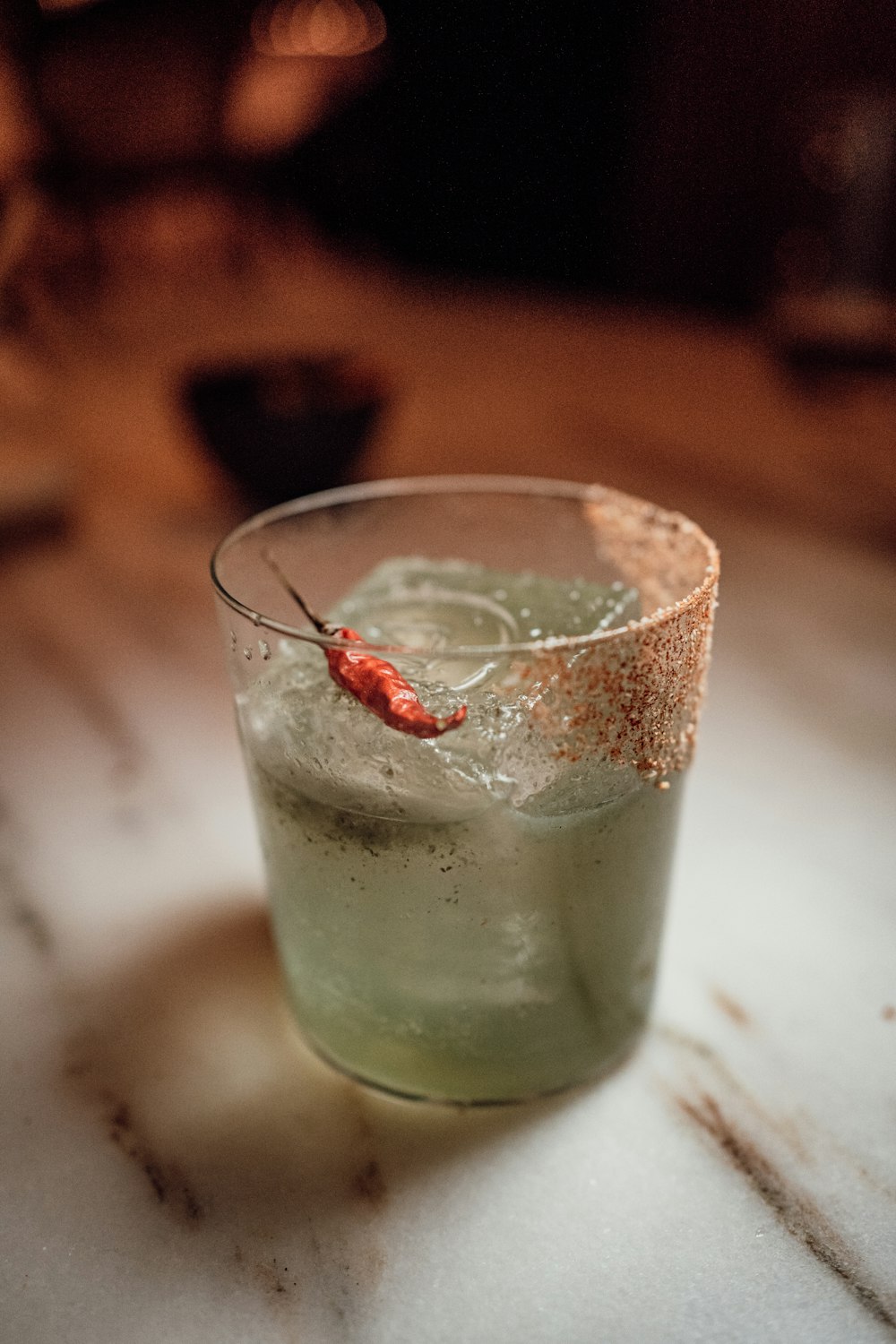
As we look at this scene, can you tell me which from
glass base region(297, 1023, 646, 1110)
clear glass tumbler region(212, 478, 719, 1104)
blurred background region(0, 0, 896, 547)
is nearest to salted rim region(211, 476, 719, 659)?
clear glass tumbler region(212, 478, 719, 1104)

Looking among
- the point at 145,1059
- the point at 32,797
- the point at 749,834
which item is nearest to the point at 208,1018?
the point at 145,1059

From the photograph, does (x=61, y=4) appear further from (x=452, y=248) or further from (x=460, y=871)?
(x=460, y=871)

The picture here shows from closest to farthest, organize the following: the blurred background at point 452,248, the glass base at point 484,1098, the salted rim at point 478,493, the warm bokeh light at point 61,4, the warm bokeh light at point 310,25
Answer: the salted rim at point 478,493 → the glass base at point 484,1098 → the blurred background at point 452,248 → the warm bokeh light at point 61,4 → the warm bokeh light at point 310,25

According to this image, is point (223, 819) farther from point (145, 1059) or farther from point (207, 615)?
point (207, 615)

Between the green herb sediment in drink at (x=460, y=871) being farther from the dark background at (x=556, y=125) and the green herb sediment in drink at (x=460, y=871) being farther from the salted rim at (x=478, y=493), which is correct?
the dark background at (x=556, y=125)

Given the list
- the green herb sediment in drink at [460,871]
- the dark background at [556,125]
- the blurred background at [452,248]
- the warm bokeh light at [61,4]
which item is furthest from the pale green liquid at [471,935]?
the warm bokeh light at [61,4]

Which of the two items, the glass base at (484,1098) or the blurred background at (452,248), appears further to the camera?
the blurred background at (452,248)

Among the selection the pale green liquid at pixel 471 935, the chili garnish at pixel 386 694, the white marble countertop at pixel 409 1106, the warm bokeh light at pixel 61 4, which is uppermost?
the warm bokeh light at pixel 61 4

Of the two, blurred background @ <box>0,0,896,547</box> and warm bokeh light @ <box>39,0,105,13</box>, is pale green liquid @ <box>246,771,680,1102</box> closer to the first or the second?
blurred background @ <box>0,0,896,547</box>
